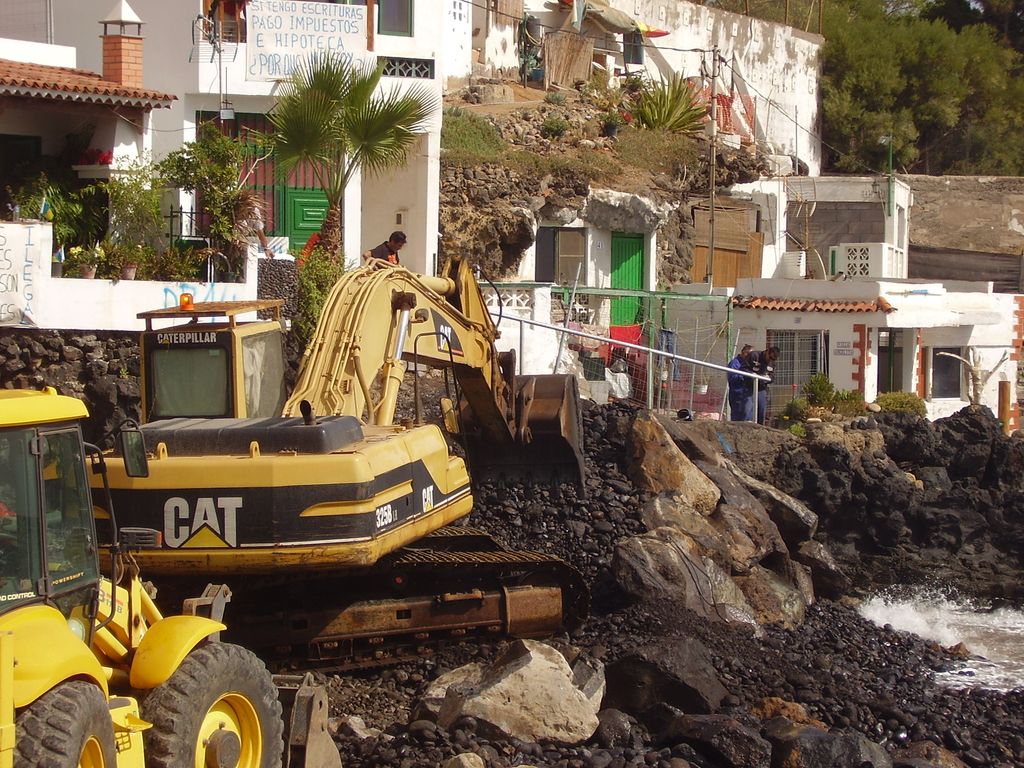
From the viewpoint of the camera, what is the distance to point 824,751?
32.9ft

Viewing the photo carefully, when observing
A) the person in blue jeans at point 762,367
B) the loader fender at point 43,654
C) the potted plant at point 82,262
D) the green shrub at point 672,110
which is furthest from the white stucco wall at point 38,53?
the green shrub at point 672,110

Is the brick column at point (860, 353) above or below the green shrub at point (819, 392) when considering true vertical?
above

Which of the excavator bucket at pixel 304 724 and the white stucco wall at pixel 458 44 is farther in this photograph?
the white stucco wall at pixel 458 44

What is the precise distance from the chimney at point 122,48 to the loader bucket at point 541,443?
8550 mm

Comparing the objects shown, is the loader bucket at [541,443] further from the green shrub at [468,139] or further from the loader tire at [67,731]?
the green shrub at [468,139]

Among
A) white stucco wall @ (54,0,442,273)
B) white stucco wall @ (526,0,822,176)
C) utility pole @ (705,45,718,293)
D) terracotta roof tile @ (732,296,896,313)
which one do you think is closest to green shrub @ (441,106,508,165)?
utility pole @ (705,45,718,293)

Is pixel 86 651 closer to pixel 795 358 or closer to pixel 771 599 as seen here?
pixel 771 599

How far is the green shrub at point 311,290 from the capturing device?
18969mm

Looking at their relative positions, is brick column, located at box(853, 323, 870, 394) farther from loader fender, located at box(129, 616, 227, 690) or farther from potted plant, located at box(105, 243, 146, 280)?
loader fender, located at box(129, 616, 227, 690)

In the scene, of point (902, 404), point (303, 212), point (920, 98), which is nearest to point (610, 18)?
point (920, 98)

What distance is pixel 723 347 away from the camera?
27797mm

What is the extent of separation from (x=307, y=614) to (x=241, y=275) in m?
8.55

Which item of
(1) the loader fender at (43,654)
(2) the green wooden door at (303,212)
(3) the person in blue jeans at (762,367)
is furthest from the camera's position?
(3) the person in blue jeans at (762,367)

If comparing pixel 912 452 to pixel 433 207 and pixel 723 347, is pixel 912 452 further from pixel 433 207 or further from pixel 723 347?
pixel 433 207
